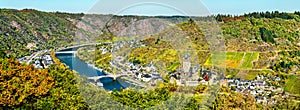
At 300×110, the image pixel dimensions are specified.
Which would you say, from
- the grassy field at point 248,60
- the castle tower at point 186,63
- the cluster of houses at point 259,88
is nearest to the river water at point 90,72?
the castle tower at point 186,63

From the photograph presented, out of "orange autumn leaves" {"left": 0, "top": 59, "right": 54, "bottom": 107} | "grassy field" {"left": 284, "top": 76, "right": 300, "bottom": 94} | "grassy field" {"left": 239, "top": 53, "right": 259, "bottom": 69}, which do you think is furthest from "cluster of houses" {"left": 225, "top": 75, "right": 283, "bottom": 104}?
"orange autumn leaves" {"left": 0, "top": 59, "right": 54, "bottom": 107}

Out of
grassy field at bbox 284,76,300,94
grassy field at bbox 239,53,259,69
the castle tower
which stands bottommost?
grassy field at bbox 284,76,300,94

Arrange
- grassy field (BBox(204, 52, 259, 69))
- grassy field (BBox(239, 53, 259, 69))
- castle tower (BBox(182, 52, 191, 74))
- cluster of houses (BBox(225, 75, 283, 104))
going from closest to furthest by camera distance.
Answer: castle tower (BBox(182, 52, 191, 74)), cluster of houses (BBox(225, 75, 283, 104)), grassy field (BBox(204, 52, 259, 69)), grassy field (BBox(239, 53, 259, 69))

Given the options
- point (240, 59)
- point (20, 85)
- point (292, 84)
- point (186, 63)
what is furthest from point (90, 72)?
point (240, 59)

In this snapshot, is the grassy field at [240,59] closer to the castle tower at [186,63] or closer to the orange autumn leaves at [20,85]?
the castle tower at [186,63]

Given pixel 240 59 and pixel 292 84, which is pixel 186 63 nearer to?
pixel 292 84

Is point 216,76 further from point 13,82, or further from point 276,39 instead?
point 276,39

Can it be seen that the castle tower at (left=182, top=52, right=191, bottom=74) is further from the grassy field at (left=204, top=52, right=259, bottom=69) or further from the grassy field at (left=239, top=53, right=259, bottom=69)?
the grassy field at (left=239, top=53, right=259, bottom=69)

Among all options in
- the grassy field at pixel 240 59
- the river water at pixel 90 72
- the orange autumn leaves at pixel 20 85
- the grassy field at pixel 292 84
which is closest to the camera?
the orange autumn leaves at pixel 20 85
